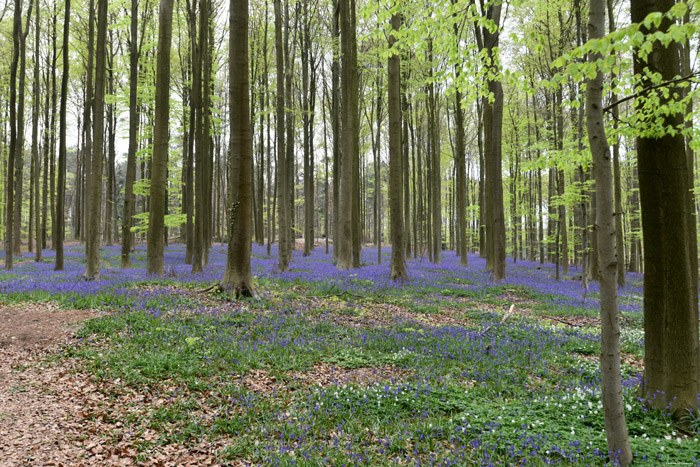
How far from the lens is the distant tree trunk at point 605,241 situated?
3057 millimetres

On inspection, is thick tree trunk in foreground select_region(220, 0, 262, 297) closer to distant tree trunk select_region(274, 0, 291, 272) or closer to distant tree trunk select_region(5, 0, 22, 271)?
distant tree trunk select_region(274, 0, 291, 272)

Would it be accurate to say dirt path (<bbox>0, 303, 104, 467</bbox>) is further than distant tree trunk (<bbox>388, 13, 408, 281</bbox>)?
No

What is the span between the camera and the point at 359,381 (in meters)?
5.45

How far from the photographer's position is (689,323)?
4.19 m

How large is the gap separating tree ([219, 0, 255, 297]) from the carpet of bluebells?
824 mm

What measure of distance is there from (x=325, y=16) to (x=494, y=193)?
51.6ft

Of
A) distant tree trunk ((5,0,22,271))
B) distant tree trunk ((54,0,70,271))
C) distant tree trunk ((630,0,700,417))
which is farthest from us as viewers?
distant tree trunk ((5,0,22,271))

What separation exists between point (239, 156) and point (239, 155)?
0.09 ft

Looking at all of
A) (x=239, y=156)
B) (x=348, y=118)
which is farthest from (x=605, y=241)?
(x=348, y=118)

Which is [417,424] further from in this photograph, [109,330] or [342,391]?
[109,330]

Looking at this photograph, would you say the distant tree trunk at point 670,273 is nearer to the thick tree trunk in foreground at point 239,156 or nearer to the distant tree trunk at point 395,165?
the thick tree trunk in foreground at point 239,156

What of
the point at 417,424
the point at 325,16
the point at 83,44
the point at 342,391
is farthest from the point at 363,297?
the point at 83,44

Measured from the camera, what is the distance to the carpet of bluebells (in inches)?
149

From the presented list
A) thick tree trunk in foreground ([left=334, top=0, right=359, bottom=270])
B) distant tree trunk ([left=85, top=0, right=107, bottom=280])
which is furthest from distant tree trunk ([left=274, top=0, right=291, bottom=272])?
distant tree trunk ([left=85, top=0, right=107, bottom=280])
